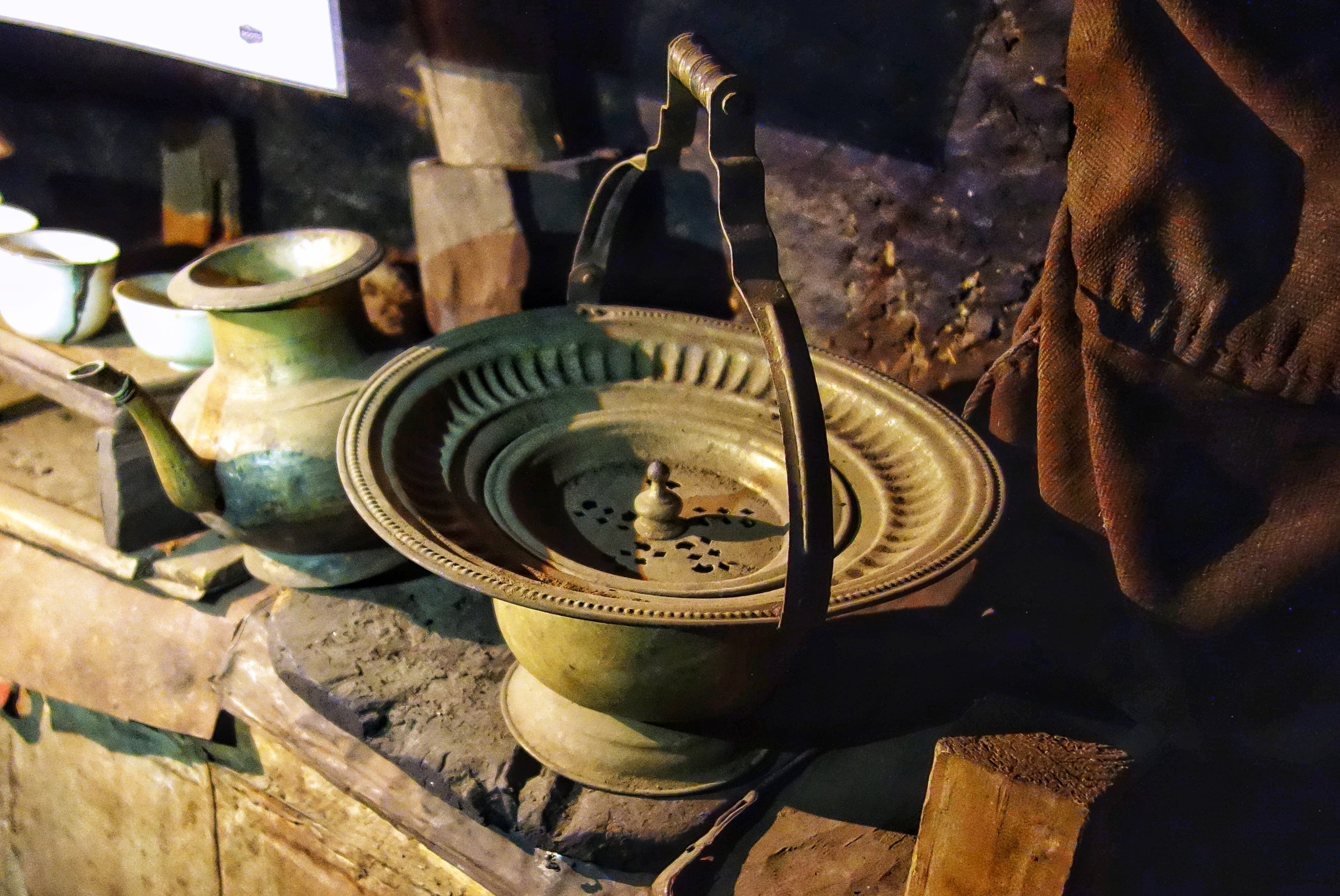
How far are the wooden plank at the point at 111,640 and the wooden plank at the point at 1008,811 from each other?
1218 mm

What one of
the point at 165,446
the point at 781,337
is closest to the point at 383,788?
the point at 165,446

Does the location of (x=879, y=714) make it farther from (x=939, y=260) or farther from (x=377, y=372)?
(x=377, y=372)

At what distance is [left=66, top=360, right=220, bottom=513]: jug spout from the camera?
1340 millimetres

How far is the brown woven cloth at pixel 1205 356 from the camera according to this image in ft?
3.37

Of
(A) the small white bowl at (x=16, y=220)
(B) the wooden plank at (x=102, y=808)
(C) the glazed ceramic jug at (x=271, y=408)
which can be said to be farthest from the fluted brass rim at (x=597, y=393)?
(A) the small white bowl at (x=16, y=220)

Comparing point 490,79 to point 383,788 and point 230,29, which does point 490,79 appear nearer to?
point 230,29

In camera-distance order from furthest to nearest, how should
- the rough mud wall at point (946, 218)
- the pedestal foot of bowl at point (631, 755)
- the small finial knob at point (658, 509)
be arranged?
the rough mud wall at point (946, 218) < the pedestal foot of bowl at point (631, 755) < the small finial knob at point (658, 509)

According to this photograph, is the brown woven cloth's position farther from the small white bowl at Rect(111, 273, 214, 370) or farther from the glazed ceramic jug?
the small white bowl at Rect(111, 273, 214, 370)

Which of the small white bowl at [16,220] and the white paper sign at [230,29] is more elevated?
the white paper sign at [230,29]

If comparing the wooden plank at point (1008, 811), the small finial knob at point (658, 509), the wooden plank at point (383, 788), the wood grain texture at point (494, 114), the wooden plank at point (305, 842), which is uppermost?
the wood grain texture at point (494, 114)

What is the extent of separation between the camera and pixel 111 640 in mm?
1832

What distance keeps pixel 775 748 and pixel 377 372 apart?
0.74 meters

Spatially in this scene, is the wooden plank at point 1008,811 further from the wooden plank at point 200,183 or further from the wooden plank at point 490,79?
the wooden plank at point 200,183

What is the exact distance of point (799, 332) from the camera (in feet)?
3.02
